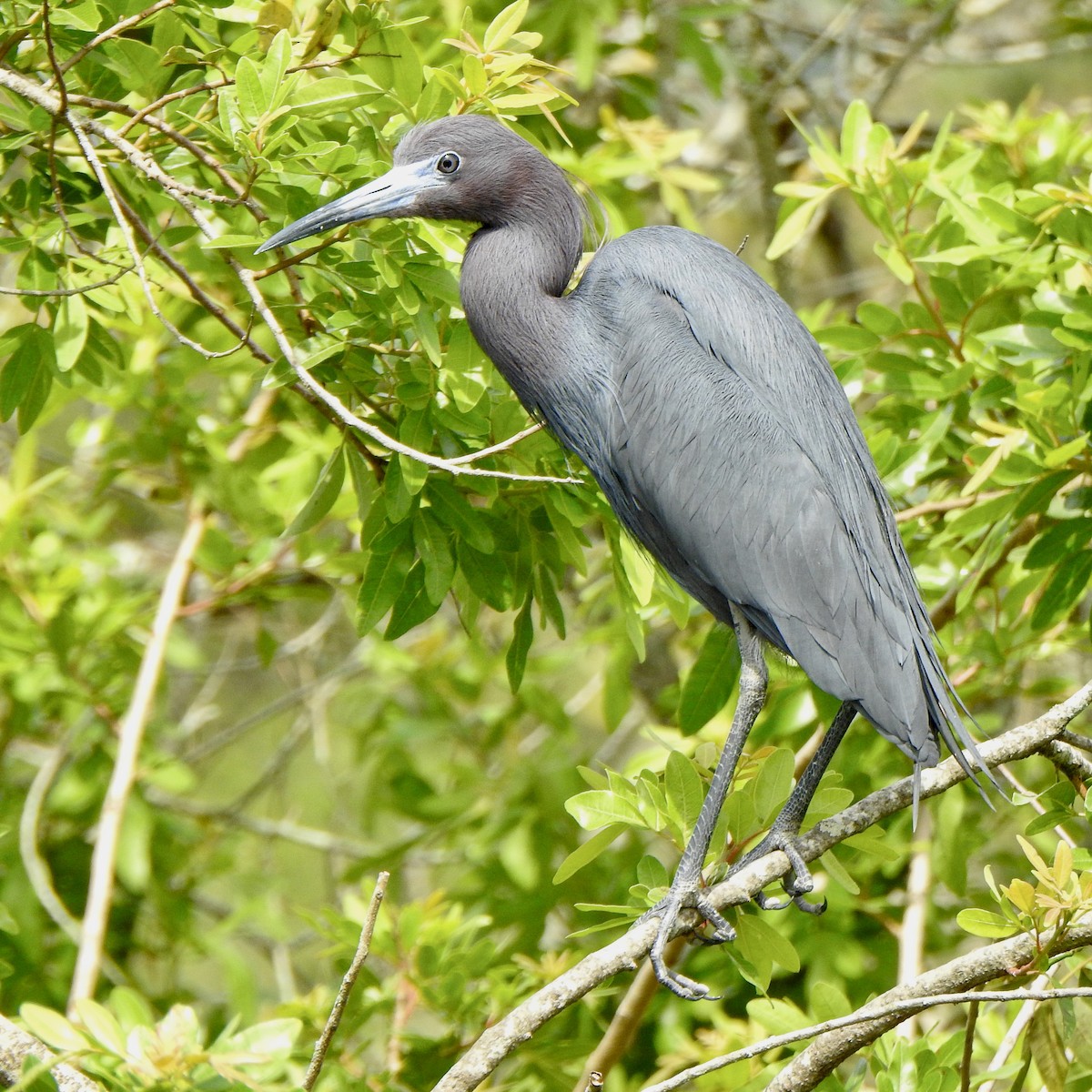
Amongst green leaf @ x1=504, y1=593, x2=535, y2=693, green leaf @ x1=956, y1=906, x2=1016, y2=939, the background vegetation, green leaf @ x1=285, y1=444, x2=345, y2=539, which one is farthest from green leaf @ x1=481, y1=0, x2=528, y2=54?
green leaf @ x1=956, y1=906, x2=1016, y2=939

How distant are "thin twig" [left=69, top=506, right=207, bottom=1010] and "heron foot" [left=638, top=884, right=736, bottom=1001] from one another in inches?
60.9

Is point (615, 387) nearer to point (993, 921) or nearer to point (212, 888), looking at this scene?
point (993, 921)

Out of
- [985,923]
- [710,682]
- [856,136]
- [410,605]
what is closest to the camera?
[985,923]

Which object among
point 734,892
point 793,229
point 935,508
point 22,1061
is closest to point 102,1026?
point 22,1061

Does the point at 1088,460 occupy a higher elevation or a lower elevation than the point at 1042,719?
higher

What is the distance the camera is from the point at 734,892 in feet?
7.99

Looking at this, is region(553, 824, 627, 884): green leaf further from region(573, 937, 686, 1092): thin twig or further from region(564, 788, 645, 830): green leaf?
region(573, 937, 686, 1092): thin twig

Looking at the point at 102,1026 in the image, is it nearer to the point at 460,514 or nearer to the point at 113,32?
the point at 460,514

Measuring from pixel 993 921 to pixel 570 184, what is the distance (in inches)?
71.7

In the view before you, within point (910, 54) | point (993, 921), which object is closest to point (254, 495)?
point (993, 921)

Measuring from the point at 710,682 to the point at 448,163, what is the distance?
1315 mm

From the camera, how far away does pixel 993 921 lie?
7.58ft

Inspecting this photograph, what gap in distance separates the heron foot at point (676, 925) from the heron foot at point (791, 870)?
0.10 m

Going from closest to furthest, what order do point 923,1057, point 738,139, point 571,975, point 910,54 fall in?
1. point 571,975
2. point 923,1057
3. point 910,54
4. point 738,139
